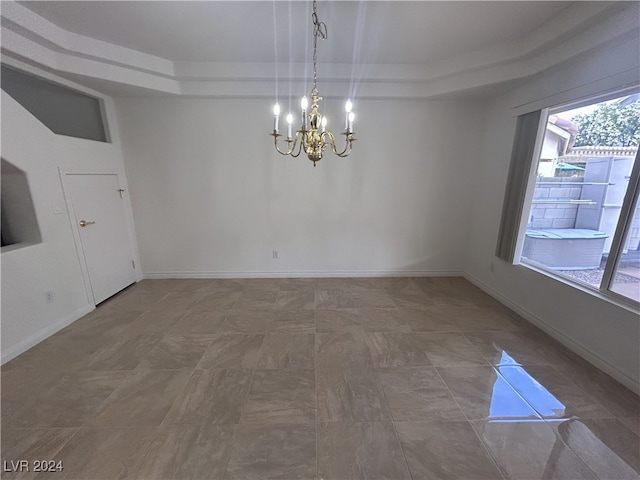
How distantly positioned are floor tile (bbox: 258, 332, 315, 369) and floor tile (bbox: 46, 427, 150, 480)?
36.8 inches

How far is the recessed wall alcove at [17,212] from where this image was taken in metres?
2.50

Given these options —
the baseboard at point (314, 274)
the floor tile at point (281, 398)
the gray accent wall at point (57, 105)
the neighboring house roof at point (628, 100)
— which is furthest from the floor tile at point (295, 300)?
the neighboring house roof at point (628, 100)

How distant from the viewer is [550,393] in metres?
1.96

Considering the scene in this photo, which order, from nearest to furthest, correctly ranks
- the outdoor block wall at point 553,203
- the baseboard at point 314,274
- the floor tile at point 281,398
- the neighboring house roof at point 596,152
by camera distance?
the floor tile at point 281,398 → the neighboring house roof at point 596,152 → the outdoor block wall at point 553,203 → the baseboard at point 314,274

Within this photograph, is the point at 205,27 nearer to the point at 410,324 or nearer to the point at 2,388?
the point at 2,388

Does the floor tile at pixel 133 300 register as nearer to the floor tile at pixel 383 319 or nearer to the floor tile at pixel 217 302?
the floor tile at pixel 217 302

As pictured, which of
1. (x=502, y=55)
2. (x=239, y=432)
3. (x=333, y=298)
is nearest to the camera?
(x=239, y=432)

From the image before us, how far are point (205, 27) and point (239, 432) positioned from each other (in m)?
3.38

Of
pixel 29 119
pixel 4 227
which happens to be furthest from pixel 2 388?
pixel 29 119

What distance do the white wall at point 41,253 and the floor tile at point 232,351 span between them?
173cm

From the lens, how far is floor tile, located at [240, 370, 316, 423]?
178 cm

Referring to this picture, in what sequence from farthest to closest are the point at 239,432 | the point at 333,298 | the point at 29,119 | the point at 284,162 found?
1. the point at 284,162
2. the point at 333,298
3. the point at 29,119
4. the point at 239,432

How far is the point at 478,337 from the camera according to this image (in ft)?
8.67

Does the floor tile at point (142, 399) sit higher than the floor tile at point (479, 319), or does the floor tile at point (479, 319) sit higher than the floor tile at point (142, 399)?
the floor tile at point (479, 319)
